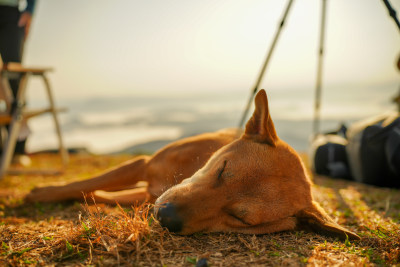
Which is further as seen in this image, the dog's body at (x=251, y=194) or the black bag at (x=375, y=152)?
the black bag at (x=375, y=152)

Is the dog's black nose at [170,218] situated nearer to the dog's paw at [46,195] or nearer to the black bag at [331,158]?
the dog's paw at [46,195]

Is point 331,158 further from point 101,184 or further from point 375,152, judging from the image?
point 101,184

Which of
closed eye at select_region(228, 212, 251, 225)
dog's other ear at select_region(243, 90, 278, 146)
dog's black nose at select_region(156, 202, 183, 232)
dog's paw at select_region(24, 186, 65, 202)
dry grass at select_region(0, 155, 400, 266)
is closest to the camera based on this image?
dry grass at select_region(0, 155, 400, 266)

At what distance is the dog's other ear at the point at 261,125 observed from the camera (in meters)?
2.17

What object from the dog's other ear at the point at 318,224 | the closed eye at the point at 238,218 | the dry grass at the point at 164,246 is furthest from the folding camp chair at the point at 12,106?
the dog's other ear at the point at 318,224

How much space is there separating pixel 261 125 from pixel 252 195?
1.91 feet

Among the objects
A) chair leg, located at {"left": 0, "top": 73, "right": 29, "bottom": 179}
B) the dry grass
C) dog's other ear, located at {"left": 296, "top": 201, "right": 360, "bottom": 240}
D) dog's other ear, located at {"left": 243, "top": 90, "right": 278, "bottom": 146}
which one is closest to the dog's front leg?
the dry grass

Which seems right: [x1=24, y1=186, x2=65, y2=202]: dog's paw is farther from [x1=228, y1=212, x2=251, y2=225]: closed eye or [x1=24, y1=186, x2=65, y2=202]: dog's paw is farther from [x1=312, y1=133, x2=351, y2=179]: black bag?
[x1=312, y1=133, x2=351, y2=179]: black bag

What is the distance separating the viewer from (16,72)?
5250 millimetres

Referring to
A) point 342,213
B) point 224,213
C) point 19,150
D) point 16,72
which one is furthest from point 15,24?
point 342,213

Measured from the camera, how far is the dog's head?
1.94m

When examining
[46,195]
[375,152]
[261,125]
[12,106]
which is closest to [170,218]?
[261,125]

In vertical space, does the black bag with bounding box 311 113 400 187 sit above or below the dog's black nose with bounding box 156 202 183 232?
below

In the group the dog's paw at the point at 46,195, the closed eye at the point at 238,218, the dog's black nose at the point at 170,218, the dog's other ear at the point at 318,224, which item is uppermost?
the dog's black nose at the point at 170,218
